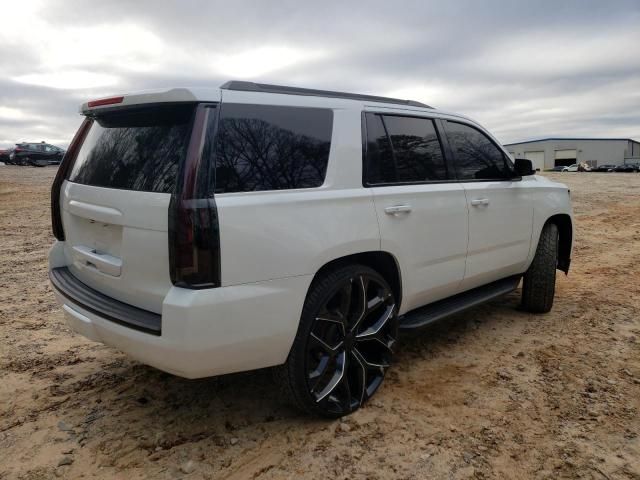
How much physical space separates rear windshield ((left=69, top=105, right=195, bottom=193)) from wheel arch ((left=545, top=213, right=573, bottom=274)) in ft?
12.2

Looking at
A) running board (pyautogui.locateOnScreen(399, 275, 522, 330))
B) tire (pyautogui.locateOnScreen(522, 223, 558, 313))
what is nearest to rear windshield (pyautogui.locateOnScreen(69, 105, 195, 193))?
running board (pyautogui.locateOnScreen(399, 275, 522, 330))

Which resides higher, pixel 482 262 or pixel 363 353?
pixel 482 262

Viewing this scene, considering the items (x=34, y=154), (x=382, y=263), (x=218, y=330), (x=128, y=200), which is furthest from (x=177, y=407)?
(x=34, y=154)

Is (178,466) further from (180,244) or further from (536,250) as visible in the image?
(536,250)

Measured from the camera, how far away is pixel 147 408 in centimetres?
312

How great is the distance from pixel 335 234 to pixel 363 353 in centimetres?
88

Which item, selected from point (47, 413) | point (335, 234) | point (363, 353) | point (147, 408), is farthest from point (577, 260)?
point (47, 413)

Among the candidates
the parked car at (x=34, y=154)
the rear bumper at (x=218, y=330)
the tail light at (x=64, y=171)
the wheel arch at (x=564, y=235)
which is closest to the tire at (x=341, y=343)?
the rear bumper at (x=218, y=330)

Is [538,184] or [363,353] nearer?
[363,353]

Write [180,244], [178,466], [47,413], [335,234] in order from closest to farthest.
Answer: [180,244] → [178,466] → [335,234] → [47,413]

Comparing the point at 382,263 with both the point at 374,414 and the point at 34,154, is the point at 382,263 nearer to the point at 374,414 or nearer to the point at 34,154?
the point at 374,414

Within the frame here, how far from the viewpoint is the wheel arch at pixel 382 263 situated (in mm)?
2947

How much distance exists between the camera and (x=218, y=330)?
2.33 metres

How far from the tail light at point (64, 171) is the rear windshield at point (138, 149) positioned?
22 centimetres
